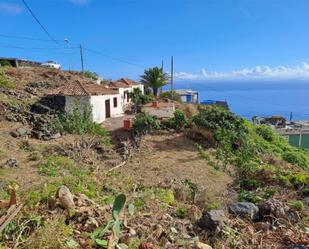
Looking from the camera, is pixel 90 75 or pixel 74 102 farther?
pixel 90 75

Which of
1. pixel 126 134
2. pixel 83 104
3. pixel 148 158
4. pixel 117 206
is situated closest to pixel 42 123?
pixel 83 104

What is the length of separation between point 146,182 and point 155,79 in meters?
26.9

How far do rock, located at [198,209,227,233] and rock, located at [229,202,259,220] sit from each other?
73 cm

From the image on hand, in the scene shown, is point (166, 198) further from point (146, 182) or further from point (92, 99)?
point (92, 99)

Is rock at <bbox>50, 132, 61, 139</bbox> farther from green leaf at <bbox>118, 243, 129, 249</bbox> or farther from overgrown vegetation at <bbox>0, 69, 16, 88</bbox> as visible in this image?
green leaf at <bbox>118, 243, 129, 249</bbox>

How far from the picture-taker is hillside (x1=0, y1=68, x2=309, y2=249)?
179 inches

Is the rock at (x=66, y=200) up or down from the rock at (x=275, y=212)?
up

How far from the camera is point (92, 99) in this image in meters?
19.4

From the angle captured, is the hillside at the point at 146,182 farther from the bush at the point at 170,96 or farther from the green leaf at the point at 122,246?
the bush at the point at 170,96

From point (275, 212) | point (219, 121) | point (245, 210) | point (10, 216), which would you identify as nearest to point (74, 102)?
point (219, 121)

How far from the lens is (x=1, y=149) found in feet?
39.1

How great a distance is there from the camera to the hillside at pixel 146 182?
14.9 ft

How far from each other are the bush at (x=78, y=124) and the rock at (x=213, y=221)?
429 inches

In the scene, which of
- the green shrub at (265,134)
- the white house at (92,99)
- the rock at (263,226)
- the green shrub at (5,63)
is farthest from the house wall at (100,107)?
the rock at (263,226)
